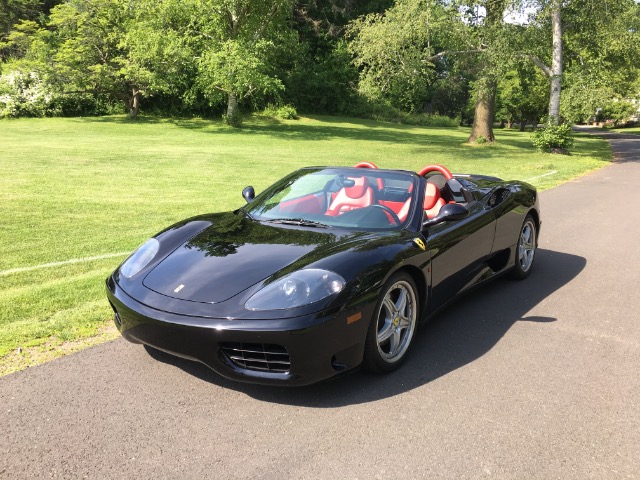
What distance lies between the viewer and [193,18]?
88.0 feet

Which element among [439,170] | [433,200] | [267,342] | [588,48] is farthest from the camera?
[588,48]

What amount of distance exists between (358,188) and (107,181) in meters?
9.70

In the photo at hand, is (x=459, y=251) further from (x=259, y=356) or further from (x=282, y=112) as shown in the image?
(x=282, y=112)

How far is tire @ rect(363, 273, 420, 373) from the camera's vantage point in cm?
331

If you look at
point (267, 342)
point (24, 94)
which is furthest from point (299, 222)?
point (24, 94)

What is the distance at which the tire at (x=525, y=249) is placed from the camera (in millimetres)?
5434

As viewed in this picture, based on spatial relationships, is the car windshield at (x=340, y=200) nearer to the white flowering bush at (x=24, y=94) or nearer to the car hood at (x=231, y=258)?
the car hood at (x=231, y=258)

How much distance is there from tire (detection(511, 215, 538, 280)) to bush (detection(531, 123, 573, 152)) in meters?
18.5

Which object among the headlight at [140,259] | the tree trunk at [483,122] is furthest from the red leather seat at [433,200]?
the tree trunk at [483,122]

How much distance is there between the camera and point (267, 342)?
2912 mm

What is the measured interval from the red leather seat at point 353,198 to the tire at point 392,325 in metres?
0.92

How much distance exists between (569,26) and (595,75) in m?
2.32

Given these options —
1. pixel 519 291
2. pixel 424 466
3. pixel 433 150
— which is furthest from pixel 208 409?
pixel 433 150

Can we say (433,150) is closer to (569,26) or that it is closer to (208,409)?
(569,26)
